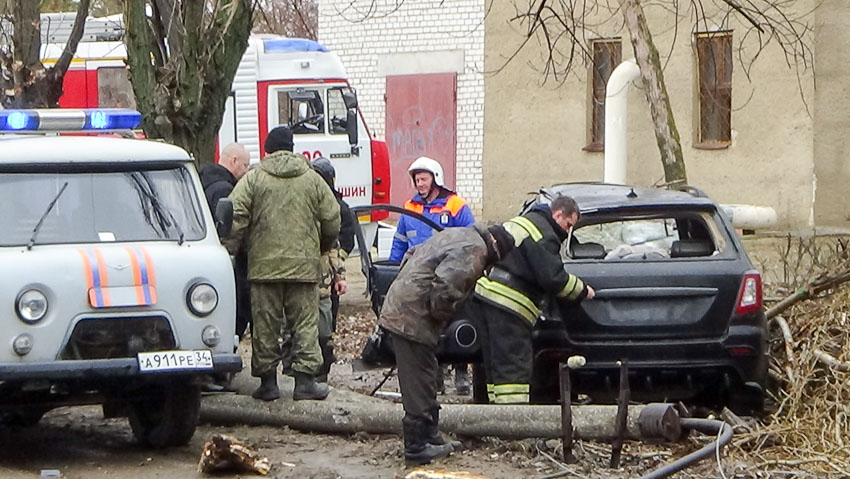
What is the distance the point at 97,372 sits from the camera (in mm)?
7215

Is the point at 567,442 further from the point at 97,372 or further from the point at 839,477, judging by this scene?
the point at 97,372

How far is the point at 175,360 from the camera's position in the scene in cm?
740

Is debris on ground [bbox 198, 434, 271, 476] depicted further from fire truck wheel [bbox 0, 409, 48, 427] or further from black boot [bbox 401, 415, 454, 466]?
fire truck wheel [bbox 0, 409, 48, 427]

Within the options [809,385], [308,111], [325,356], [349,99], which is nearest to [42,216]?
[325,356]

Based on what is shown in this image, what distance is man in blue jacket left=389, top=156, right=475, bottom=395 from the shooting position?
977cm

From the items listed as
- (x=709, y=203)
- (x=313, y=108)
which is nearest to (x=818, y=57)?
(x=313, y=108)

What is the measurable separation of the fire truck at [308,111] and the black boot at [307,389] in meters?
8.42

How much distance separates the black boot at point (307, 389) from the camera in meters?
8.61

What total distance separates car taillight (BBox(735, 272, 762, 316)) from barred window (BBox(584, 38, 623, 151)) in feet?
47.9

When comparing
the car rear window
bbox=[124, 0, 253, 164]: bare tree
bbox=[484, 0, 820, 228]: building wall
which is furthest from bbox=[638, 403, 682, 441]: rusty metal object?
bbox=[484, 0, 820, 228]: building wall

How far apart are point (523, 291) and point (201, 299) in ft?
5.86

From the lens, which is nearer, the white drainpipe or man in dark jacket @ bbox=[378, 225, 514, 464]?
man in dark jacket @ bbox=[378, 225, 514, 464]

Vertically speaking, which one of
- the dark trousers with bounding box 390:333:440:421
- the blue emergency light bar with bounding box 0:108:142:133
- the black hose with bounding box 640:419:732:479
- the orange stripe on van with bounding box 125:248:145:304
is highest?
the blue emergency light bar with bounding box 0:108:142:133

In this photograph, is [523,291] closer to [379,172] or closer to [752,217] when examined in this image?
[379,172]
